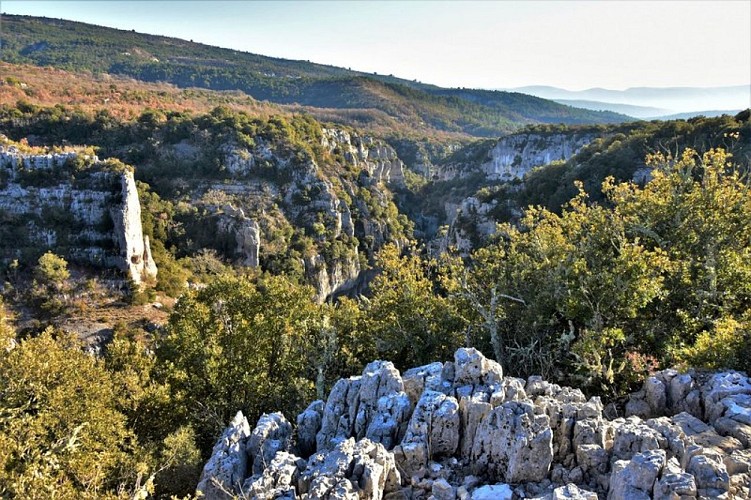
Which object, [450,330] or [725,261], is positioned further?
[450,330]

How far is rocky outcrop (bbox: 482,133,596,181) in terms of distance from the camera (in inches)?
4048

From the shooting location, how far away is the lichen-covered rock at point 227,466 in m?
10.7

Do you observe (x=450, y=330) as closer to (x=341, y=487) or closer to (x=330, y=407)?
(x=330, y=407)

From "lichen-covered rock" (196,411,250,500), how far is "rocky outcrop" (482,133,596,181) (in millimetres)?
100169

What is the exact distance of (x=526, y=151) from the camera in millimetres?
108625

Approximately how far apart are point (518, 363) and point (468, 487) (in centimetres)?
877

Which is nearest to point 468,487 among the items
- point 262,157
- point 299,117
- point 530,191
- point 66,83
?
point 530,191

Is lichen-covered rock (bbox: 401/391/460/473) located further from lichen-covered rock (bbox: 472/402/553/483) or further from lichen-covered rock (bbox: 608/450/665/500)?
lichen-covered rock (bbox: 608/450/665/500)

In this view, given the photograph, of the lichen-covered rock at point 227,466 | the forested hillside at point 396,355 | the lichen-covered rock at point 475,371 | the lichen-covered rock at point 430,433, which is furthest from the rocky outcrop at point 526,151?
the lichen-covered rock at point 227,466

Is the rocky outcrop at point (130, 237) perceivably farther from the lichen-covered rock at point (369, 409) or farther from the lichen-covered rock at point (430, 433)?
the lichen-covered rock at point (430, 433)

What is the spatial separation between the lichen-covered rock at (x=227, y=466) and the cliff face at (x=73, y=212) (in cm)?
3366

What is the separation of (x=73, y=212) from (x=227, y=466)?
42194 mm

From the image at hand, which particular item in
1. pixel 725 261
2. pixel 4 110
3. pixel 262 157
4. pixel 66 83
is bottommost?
pixel 725 261

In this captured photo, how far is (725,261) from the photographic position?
1686 cm
